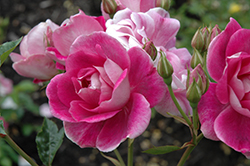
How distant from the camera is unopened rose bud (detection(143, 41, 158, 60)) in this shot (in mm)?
530

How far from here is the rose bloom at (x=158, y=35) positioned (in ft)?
1.79

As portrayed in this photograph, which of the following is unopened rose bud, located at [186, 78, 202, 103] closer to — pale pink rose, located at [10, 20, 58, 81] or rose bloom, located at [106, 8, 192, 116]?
rose bloom, located at [106, 8, 192, 116]

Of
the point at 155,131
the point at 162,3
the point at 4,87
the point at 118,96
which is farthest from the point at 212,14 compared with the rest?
the point at 118,96

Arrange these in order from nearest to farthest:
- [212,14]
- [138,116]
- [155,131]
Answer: [138,116] → [212,14] → [155,131]

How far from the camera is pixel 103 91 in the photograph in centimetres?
51

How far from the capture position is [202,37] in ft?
2.06

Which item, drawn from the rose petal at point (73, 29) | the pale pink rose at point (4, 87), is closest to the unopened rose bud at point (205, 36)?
the rose petal at point (73, 29)

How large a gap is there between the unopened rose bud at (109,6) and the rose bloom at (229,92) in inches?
9.7

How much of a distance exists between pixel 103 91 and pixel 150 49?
0.12 metres

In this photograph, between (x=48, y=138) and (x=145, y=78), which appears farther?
(x=48, y=138)

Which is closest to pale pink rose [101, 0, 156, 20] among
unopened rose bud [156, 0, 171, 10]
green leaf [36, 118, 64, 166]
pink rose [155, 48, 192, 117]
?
unopened rose bud [156, 0, 171, 10]

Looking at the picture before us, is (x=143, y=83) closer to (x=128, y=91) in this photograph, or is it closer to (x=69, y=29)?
(x=128, y=91)

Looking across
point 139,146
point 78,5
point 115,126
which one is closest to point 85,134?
point 115,126

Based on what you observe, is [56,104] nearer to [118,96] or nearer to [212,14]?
[118,96]
